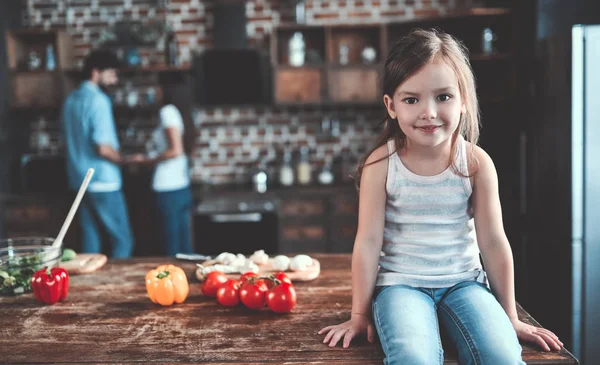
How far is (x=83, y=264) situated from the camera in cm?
210

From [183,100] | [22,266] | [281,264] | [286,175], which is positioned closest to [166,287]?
[281,264]

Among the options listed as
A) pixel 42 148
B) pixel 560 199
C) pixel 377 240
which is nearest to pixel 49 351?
pixel 377 240

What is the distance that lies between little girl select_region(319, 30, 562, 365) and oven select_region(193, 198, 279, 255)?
Answer: 2.47m

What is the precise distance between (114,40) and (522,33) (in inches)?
131

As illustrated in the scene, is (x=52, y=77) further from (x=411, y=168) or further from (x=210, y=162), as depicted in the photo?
(x=411, y=168)

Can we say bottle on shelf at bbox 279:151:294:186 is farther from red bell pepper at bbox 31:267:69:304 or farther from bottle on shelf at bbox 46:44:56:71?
red bell pepper at bbox 31:267:69:304

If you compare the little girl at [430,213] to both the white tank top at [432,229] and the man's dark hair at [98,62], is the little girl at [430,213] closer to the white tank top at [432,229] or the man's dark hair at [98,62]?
the white tank top at [432,229]

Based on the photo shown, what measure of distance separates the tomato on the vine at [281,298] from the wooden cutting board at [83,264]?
34.1 inches

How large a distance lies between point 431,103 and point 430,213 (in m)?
0.33

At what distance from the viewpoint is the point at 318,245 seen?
14.2 feet

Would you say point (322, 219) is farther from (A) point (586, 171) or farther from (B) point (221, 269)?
(B) point (221, 269)

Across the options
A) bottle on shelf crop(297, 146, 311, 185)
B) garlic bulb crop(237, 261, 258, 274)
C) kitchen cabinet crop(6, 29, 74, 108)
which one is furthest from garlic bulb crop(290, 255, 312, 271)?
kitchen cabinet crop(6, 29, 74, 108)

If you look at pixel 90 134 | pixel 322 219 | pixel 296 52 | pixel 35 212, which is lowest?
pixel 322 219

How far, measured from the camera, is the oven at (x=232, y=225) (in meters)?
4.07
